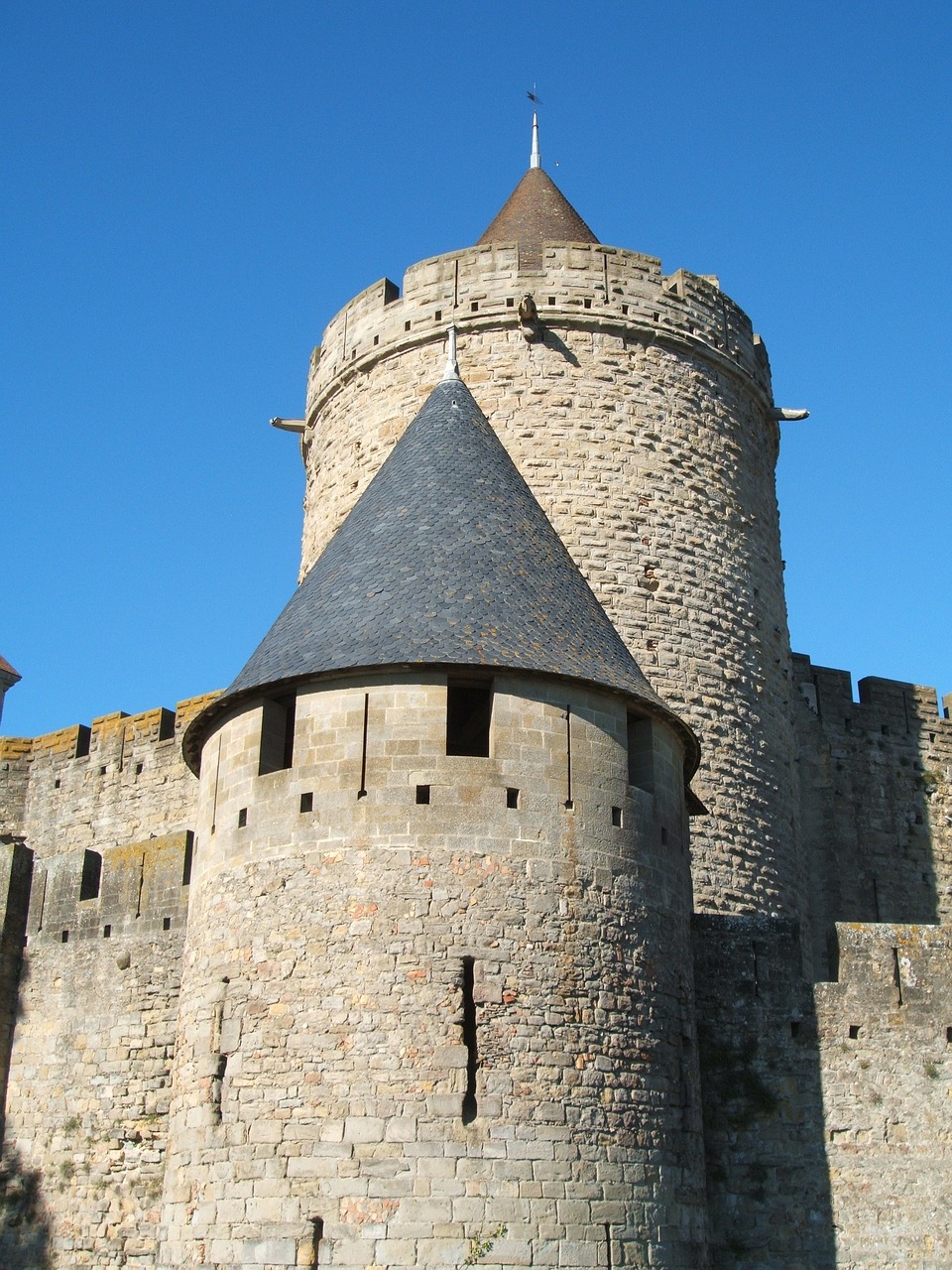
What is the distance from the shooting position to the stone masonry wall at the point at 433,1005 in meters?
8.91

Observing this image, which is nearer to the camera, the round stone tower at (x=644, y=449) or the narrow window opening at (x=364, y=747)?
the narrow window opening at (x=364, y=747)

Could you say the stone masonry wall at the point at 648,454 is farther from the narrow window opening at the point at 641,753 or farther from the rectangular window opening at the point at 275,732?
the rectangular window opening at the point at 275,732

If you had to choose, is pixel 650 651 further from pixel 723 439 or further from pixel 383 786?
pixel 383 786

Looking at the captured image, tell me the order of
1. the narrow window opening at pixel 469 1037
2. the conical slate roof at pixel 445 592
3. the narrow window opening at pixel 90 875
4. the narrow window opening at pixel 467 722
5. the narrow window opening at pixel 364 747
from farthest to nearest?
1. the narrow window opening at pixel 90 875
2. the narrow window opening at pixel 467 722
3. the conical slate roof at pixel 445 592
4. the narrow window opening at pixel 364 747
5. the narrow window opening at pixel 469 1037

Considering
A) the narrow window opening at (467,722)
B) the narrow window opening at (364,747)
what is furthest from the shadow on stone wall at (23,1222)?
the narrow window opening at (364,747)

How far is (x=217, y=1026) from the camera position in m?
9.89

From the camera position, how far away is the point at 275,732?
10.7 meters

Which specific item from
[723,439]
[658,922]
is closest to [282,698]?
[658,922]

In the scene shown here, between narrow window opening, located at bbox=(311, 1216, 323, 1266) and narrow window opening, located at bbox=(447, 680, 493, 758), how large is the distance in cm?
404

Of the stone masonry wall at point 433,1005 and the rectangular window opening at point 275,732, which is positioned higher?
the rectangular window opening at point 275,732

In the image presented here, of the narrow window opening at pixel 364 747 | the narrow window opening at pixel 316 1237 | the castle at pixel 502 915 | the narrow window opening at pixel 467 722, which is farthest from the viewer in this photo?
the narrow window opening at pixel 467 722

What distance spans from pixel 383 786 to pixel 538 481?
5698mm

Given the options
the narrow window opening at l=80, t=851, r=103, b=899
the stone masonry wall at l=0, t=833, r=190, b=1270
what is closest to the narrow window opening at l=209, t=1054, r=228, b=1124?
the stone masonry wall at l=0, t=833, r=190, b=1270

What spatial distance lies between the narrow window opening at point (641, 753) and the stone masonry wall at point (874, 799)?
671cm
